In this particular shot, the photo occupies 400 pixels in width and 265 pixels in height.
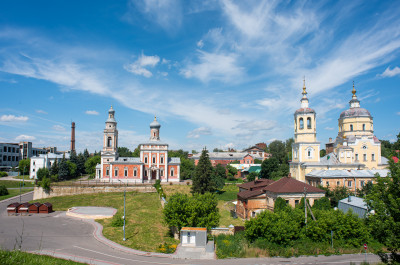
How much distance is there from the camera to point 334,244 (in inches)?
781

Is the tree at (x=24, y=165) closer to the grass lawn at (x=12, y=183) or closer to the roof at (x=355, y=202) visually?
the grass lawn at (x=12, y=183)

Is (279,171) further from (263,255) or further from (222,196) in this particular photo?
(263,255)

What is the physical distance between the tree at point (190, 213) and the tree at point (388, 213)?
13.4 metres

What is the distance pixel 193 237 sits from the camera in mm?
20891

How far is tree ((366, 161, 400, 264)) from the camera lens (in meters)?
11.8

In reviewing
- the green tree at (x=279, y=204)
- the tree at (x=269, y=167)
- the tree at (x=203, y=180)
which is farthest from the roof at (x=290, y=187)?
the tree at (x=269, y=167)

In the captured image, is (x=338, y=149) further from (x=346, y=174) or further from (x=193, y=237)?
(x=193, y=237)

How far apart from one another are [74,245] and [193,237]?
9.45 m

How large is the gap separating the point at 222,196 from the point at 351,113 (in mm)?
26746

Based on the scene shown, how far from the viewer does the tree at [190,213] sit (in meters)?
23.2

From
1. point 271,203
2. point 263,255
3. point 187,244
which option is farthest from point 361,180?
point 187,244

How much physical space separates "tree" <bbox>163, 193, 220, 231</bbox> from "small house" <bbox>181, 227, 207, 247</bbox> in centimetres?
188

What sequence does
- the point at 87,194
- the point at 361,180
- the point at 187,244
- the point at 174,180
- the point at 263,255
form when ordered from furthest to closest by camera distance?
the point at 174,180 → the point at 87,194 → the point at 361,180 → the point at 187,244 → the point at 263,255

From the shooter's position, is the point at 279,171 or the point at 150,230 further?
the point at 279,171
